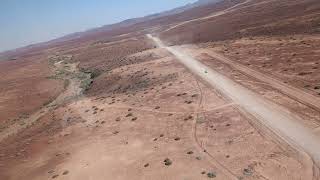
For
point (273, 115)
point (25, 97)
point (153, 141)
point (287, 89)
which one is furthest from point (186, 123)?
point (25, 97)

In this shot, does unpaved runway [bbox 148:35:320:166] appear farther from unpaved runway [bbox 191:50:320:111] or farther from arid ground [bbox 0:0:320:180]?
unpaved runway [bbox 191:50:320:111]

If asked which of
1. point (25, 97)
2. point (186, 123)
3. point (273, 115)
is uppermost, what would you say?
point (273, 115)


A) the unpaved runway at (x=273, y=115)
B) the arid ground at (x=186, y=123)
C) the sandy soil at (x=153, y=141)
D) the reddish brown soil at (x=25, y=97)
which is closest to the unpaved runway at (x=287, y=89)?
the arid ground at (x=186, y=123)

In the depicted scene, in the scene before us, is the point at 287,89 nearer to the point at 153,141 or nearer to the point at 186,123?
the point at 186,123

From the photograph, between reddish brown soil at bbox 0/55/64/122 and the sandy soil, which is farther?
reddish brown soil at bbox 0/55/64/122

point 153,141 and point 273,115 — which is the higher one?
point 273,115

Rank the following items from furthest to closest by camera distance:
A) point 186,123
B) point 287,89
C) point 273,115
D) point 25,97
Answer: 1. point 25,97
2. point 287,89
3. point 186,123
4. point 273,115

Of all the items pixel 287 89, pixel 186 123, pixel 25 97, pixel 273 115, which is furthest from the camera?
pixel 25 97

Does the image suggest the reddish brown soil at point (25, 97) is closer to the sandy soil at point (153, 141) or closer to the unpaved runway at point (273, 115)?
the sandy soil at point (153, 141)

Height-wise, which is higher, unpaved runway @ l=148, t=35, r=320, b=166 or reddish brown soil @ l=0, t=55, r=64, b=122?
unpaved runway @ l=148, t=35, r=320, b=166

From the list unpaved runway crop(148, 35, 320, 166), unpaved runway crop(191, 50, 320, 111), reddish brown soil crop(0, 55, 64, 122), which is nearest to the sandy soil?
unpaved runway crop(148, 35, 320, 166)
